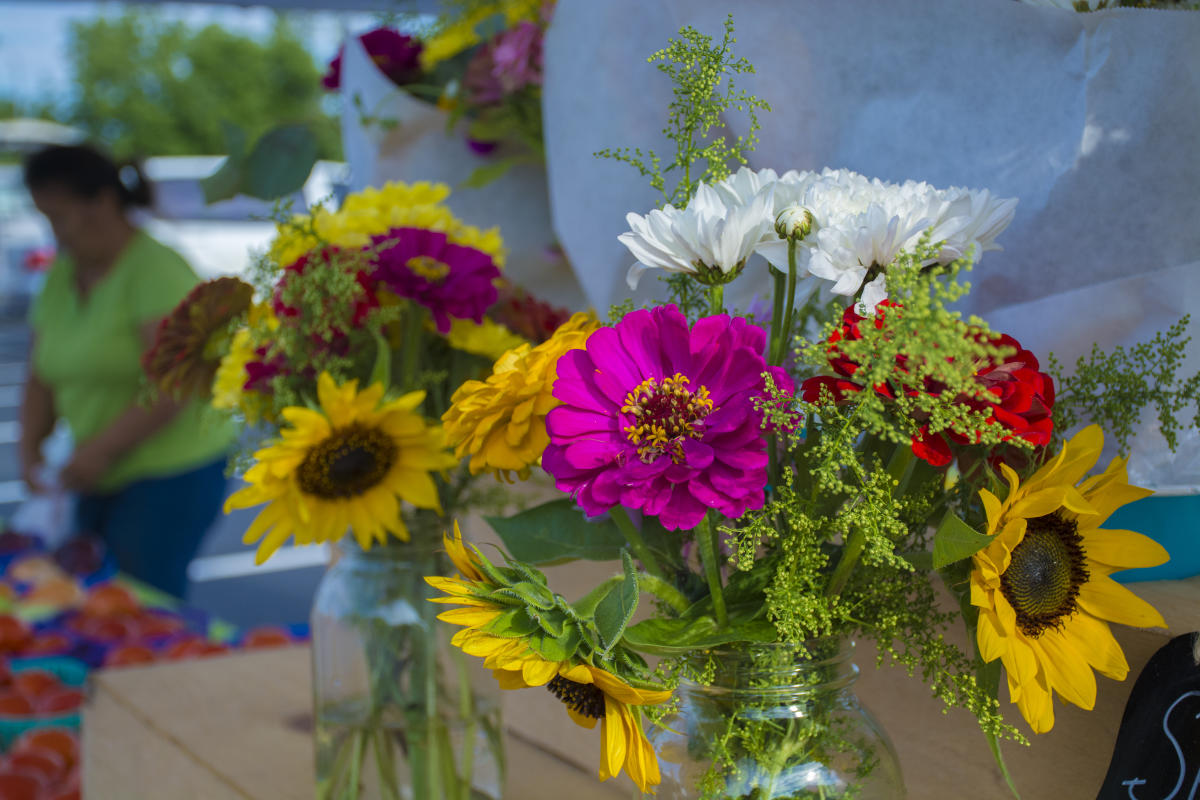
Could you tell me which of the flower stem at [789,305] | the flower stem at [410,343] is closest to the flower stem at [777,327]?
the flower stem at [789,305]

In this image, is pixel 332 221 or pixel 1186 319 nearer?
pixel 1186 319

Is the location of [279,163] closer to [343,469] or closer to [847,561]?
[343,469]

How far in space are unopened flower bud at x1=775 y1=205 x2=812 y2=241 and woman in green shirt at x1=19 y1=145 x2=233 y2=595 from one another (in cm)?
176

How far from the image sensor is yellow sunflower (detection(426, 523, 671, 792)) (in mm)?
335

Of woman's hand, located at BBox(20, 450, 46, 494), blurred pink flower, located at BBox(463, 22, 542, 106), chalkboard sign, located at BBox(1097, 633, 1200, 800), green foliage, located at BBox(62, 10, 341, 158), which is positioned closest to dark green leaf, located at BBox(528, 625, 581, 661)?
chalkboard sign, located at BBox(1097, 633, 1200, 800)

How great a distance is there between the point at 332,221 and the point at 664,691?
389 millimetres

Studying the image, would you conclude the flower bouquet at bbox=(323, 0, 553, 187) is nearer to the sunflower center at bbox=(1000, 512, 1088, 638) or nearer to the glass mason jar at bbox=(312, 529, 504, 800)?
the glass mason jar at bbox=(312, 529, 504, 800)

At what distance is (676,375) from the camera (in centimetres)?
35

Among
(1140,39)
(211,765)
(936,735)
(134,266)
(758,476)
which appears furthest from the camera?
(134,266)

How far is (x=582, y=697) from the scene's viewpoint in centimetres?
38

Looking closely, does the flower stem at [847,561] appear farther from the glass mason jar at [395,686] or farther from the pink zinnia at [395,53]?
the pink zinnia at [395,53]

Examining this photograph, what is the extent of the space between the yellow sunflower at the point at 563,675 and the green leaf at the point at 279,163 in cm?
41

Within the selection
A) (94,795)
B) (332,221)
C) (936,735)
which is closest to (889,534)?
(936,735)

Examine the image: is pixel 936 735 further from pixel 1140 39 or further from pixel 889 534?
pixel 1140 39
